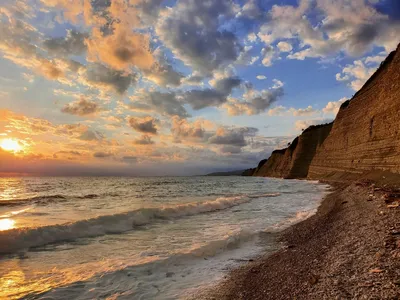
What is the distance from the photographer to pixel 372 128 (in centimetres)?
3195

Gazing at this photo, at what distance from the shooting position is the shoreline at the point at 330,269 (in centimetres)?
449

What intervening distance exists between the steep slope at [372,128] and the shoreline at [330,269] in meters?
20.3

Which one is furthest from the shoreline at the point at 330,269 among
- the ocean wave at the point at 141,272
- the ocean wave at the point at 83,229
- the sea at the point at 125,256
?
the ocean wave at the point at 83,229

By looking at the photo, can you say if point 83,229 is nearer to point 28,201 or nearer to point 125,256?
point 125,256

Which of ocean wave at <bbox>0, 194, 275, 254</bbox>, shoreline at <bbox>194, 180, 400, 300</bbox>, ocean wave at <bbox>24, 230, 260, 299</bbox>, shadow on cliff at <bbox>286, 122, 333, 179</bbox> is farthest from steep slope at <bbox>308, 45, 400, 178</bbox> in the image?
shadow on cliff at <bbox>286, 122, 333, 179</bbox>

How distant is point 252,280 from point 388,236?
3850 mm

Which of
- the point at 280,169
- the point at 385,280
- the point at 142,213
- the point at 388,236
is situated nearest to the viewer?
the point at 385,280

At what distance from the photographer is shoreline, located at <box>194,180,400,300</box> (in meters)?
4.49

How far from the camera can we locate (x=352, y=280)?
4.74m

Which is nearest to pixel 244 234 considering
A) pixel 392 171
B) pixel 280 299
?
pixel 280 299

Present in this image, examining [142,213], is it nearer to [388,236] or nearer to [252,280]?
[252,280]

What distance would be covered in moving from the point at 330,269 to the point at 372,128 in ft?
107

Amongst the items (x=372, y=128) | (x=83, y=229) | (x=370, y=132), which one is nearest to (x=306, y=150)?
(x=370, y=132)

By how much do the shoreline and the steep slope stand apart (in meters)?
20.3
